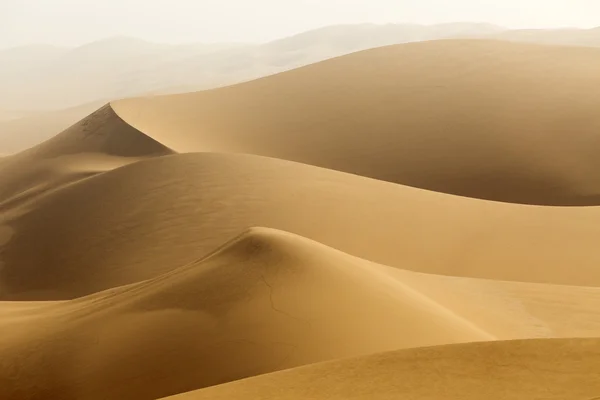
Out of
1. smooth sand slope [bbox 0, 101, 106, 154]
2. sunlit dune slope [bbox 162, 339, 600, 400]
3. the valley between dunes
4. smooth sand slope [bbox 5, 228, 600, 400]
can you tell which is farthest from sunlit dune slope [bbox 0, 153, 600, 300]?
smooth sand slope [bbox 0, 101, 106, 154]

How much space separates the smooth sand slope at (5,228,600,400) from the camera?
519 centimetres

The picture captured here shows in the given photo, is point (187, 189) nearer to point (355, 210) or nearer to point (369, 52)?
point (355, 210)

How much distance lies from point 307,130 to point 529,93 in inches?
295

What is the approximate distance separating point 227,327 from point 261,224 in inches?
246

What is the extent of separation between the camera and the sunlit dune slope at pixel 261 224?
35.0 feet

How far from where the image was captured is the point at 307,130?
2175 centimetres

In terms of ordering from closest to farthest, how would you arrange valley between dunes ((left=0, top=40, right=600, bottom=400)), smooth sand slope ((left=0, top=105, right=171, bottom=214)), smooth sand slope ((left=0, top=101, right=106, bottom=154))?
valley between dunes ((left=0, top=40, right=600, bottom=400)) → smooth sand slope ((left=0, top=105, right=171, bottom=214)) → smooth sand slope ((left=0, top=101, right=106, bottom=154))

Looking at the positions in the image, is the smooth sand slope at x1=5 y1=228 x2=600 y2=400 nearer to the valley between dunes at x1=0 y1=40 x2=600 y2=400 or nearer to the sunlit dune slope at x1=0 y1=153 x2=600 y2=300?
the valley between dunes at x1=0 y1=40 x2=600 y2=400

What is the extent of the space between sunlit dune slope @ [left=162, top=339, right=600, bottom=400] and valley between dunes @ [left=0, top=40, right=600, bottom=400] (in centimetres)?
1

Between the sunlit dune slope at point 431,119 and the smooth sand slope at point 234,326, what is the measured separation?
11345 millimetres

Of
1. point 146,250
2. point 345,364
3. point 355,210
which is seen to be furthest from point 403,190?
point 345,364

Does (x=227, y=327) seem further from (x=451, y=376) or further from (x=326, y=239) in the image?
(x=326, y=239)

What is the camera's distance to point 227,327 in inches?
217

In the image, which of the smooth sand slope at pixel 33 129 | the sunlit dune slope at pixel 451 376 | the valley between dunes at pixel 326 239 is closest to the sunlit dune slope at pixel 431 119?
the valley between dunes at pixel 326 239
